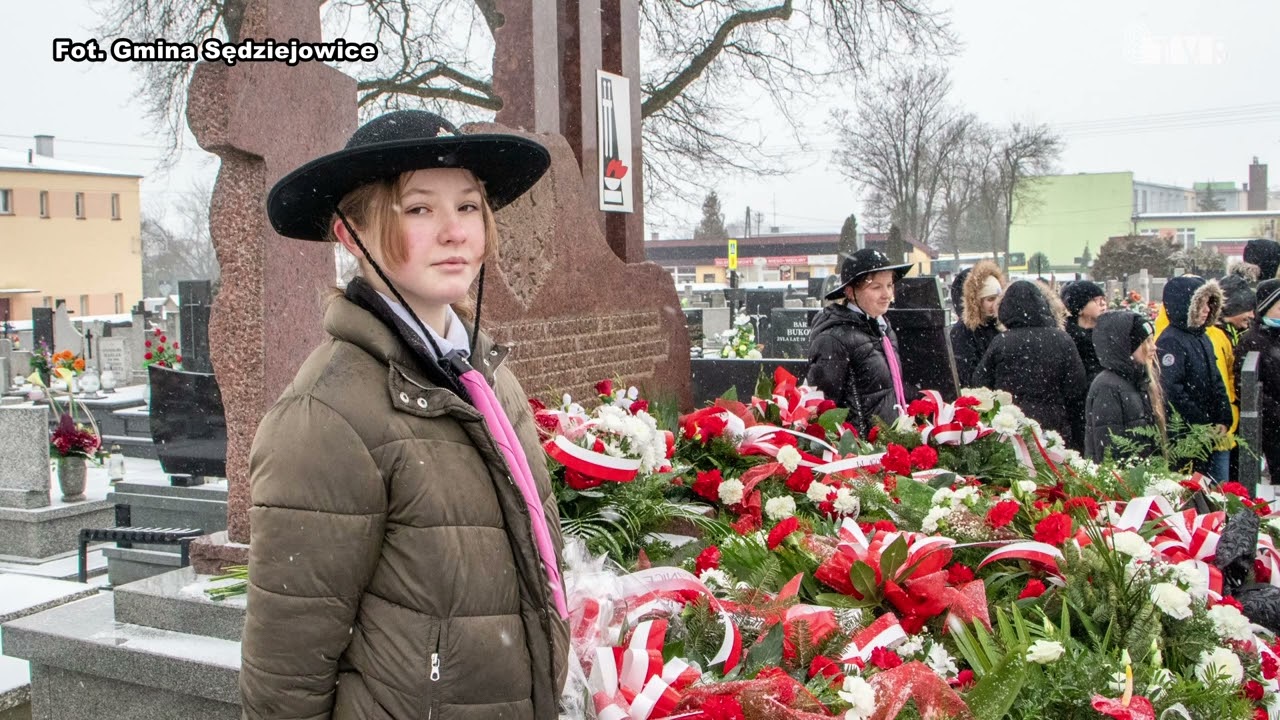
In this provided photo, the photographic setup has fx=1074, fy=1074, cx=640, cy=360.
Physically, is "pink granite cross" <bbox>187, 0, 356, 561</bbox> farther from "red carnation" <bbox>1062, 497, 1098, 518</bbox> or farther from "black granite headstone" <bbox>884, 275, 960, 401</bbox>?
"black granite headstone" <bbox>884, 275, 960, 401</bbox>

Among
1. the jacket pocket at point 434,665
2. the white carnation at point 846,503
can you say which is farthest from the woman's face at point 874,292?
the jacket pocket at point 434,665

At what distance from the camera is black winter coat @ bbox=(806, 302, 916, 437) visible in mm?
5340

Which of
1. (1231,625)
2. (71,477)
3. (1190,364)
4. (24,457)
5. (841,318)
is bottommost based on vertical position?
(71,477)

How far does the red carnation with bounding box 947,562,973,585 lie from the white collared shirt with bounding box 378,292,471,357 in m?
1.54

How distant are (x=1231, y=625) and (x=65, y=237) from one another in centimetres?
4784

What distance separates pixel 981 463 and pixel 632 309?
2.01 meters

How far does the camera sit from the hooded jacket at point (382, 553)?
66.1 inches

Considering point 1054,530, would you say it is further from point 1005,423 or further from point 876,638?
point 1005,423

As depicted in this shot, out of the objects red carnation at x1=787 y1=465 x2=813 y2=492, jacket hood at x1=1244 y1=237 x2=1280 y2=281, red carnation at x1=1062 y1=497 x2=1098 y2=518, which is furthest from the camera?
jacket hood at x1=1244 y1=237 x2=1280 y2=281

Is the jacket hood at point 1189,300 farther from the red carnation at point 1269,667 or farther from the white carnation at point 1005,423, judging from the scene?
the red carnation at point 1269,667

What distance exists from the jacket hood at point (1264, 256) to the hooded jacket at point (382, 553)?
9.73 m

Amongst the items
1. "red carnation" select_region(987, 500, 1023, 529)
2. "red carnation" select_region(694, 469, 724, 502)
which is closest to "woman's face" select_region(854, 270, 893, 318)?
"red carnation" select_region(694, 469, 724, 502)

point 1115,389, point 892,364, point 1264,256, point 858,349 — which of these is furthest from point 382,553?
point 1264,256

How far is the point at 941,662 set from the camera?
2516 millimetres
